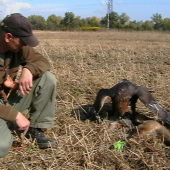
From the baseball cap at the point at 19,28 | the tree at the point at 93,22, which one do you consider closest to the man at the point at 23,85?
the baseball cap at the point at 19,28

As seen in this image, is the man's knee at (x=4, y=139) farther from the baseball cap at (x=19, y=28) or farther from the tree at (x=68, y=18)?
the tree at (x=68, y=18)

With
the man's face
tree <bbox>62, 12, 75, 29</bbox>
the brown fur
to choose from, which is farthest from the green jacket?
tree <bbox>62, 12, 75, 29</bbox>

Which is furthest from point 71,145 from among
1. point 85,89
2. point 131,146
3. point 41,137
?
point 85,89

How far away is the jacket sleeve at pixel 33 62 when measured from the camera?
10.1 feet

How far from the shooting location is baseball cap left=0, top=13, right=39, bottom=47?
2.79 m

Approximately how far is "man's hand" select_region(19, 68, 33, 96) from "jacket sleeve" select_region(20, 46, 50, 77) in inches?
3.4

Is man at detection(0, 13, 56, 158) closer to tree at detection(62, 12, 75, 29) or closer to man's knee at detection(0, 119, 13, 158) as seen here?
man's knee at detection(0, 119, 13, 158)

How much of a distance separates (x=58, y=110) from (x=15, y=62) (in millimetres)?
1002

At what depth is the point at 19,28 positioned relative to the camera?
9.18 ft

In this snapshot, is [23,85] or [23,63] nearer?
[23,85]

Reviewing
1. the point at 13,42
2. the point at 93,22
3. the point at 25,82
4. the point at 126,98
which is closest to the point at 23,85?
the point at 25,82

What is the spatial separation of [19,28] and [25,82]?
47 cm

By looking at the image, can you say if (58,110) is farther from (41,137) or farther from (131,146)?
(131,146)

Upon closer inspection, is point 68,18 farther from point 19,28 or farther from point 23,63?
point 19,28
